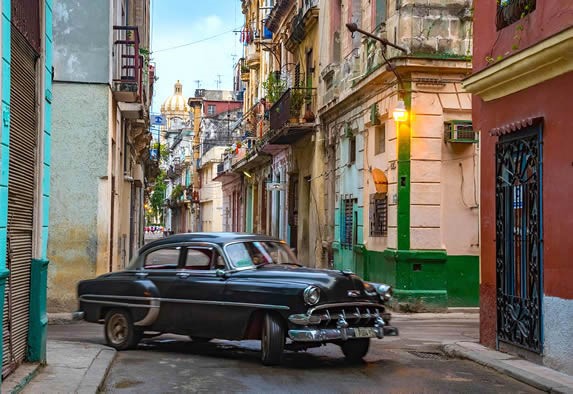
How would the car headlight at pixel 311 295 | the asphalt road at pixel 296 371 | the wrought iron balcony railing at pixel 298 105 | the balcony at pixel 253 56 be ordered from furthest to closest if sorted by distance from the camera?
the balcony at pixel 253 56 < the wrought iron balcony railing at pixel 298 105 < the car headlight at pixel 311 295 < the asphalt road at pixel 296 371

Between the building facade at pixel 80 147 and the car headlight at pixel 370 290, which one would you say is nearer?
the car headlight at pixel 370 290

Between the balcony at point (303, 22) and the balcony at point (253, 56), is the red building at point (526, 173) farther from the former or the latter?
the balcony at point (253, 56)

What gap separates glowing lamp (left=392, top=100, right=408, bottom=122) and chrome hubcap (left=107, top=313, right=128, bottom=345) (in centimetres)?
756

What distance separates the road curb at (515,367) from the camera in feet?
28.1

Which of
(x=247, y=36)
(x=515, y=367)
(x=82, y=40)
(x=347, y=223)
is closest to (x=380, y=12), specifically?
(x=347, y=223)

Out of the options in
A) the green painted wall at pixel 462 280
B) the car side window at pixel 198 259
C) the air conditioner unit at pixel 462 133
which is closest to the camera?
the car side window at pixel 198 259

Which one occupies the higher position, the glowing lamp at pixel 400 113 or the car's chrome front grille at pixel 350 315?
the glowing lamp at pixel 400 113

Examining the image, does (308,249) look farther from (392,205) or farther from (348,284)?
(348,284)

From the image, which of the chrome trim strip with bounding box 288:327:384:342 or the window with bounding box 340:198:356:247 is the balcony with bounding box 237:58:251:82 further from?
the chrome trim strip with bounding box 288:327:384:342

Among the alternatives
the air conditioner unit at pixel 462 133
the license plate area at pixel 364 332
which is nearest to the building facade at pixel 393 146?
the air conditioner unit at pixel 462 133

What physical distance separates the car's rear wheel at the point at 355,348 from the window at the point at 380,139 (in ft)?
29.0

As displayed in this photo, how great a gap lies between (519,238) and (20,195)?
6.04 m

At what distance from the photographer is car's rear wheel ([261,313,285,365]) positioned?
31.2ft

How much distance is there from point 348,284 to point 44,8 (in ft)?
14.6
